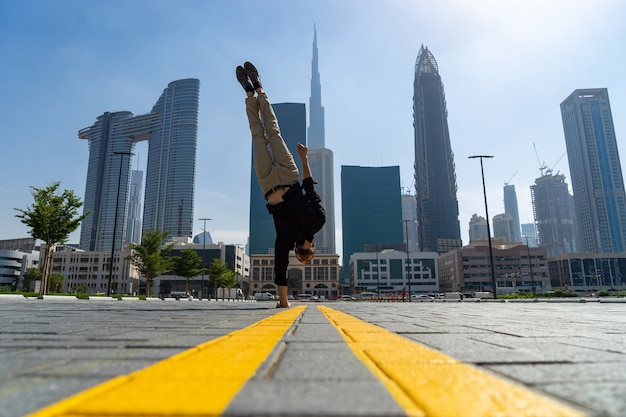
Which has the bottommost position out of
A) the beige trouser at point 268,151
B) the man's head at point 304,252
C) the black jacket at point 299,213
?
the man's head at point 304,252

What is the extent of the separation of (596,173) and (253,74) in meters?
220

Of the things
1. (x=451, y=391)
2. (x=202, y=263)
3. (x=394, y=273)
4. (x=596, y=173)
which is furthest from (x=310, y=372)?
(x=596, y=173)

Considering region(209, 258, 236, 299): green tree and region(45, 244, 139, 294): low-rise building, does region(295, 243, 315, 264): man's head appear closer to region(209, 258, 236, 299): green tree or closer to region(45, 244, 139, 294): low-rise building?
region(209, 258, 236, 299): green tree

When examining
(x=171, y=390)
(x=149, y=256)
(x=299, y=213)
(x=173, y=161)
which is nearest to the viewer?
(x=171, y=390)

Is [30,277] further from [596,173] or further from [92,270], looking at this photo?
[596,173]

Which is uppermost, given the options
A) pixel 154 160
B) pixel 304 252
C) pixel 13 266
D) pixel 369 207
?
pixel 154 160

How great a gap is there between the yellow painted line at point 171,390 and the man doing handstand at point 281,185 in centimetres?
797

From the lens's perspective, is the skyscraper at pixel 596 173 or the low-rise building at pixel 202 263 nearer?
the low-rise building at pixel 202 263

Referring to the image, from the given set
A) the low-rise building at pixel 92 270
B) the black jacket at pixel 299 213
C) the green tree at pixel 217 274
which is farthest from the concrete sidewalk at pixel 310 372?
the low-rise building at pixel 92 270

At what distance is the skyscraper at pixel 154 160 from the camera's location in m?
167

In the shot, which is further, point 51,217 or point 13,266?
point 13,266

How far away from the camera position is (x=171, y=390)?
1.30 metres

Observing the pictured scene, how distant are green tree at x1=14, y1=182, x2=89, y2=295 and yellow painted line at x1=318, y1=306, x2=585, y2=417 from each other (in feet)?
76.4

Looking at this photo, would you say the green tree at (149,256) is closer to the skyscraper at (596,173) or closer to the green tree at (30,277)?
the green tree at (30,277)
